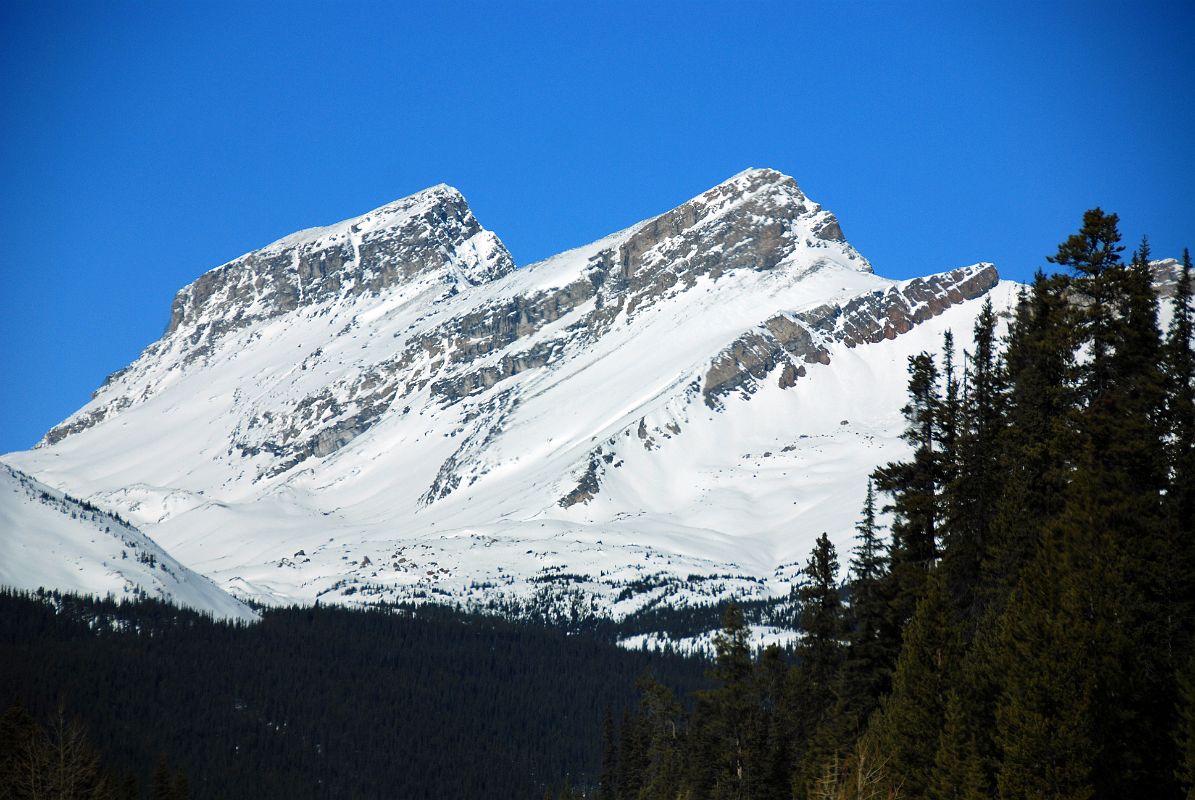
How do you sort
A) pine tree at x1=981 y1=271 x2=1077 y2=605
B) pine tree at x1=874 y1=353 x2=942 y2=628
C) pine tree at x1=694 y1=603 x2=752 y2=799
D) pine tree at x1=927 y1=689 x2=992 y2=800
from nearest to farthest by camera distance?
pine tree at x1=927 y1=689 x2=992 y2=800 → pine tree at x1=981 y1=271 x2=1077 y2=605 → pine tree at x1=874 y1=353 x2=942 y2=628 → pine tree at x1=694 y1=603 x2=752 y2=799

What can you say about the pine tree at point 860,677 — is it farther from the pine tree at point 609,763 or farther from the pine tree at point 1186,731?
the pine tree at point 609,763

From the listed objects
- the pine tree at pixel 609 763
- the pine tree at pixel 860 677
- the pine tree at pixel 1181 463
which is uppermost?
the pine tree at pixel 1181 463

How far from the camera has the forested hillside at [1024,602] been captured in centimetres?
4206

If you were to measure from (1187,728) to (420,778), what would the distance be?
16961 centimetres

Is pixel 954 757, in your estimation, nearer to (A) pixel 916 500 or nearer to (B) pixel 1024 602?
(B) pixel 1024 602

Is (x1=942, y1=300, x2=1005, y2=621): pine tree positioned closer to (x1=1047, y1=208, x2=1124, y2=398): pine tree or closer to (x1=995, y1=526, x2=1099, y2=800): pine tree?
(x1=1047, y1=208, x2=1124, y2=398): pine tree

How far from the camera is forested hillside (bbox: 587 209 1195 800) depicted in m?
42.1

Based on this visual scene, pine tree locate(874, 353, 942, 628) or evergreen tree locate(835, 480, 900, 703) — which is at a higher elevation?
pine tree locate(874, 353, 942, 628)

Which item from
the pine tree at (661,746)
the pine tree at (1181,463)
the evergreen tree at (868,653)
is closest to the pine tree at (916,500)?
the evergreen tree at (868,653)

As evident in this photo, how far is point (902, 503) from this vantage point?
61.9 m

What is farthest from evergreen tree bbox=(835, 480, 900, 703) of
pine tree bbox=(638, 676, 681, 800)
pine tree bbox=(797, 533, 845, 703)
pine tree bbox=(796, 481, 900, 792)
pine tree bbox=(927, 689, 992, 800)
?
pine tree bbox=(638, 676, 681, 800)

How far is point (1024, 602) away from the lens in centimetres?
4550

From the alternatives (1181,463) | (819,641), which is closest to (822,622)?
(819,641)

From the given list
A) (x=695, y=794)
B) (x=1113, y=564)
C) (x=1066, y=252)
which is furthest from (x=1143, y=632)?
(x=695, y=794)
